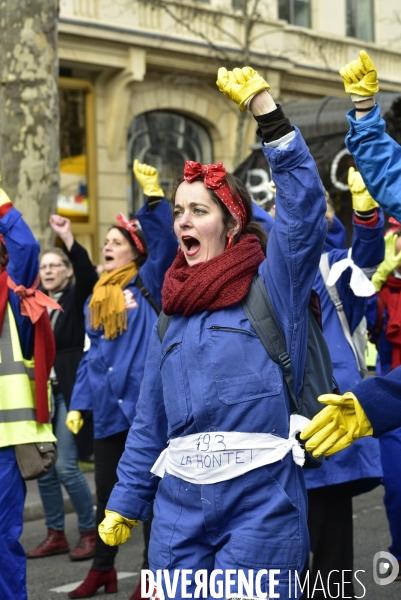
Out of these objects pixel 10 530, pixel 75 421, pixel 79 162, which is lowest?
pixel 10 530

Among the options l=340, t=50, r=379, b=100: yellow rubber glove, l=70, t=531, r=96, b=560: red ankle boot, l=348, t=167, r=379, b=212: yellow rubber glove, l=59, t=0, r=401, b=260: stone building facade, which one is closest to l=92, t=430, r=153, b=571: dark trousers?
l=70, t=531, r=96, b=560: red ankle boot

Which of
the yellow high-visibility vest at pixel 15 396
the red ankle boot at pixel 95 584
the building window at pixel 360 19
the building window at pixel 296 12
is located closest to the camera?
the yellow high-visibility vest at pixel 15 396

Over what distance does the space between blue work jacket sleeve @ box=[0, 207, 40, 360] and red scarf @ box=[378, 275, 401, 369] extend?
2.00 meters

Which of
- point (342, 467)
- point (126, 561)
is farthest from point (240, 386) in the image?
point (126, 561)

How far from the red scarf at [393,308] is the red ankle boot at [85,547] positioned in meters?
2.24

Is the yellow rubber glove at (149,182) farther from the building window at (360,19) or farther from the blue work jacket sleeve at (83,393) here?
the building window at (360,19)

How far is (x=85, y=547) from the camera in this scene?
20.4ft

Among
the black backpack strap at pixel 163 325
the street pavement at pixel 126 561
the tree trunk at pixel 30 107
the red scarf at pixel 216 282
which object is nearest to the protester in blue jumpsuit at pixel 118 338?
the street pavement at pixel 126 561

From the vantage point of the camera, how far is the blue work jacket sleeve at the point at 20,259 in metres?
4.43

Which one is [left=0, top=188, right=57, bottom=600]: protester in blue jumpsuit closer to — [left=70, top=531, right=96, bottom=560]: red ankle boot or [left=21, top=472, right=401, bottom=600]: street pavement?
[left=21, top=472, right=401, bottom=600]: street pavement

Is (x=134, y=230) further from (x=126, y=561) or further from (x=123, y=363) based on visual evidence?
(x=126, y=561)

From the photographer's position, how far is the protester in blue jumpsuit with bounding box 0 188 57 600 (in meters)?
4.17

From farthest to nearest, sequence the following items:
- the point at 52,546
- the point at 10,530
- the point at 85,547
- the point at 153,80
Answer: the point at 153,80 < the point at 52,546 < the point at 85,547 < the point at 10,530

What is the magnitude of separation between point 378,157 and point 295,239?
0.37m
